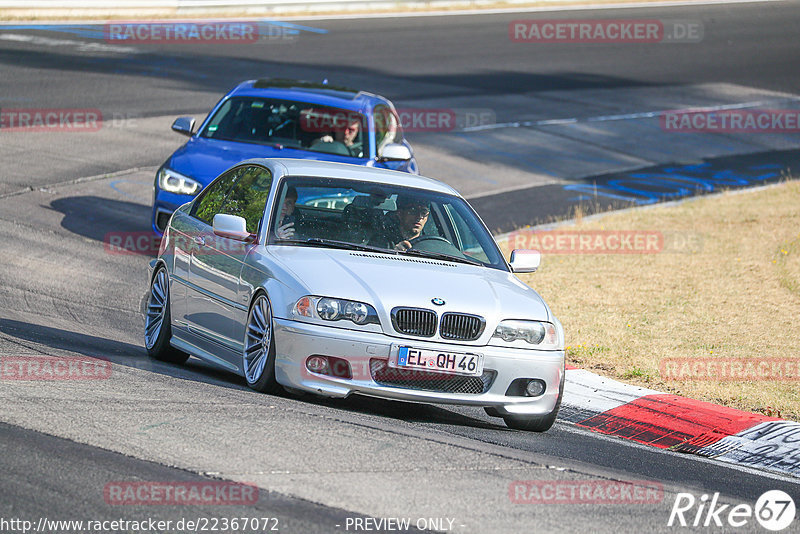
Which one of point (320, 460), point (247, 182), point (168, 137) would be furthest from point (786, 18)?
point (320, 460)

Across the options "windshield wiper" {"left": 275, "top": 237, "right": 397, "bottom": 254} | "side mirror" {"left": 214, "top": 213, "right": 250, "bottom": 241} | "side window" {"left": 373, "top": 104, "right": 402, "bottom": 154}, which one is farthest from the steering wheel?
"side window" {"left": 373, "top": 104, "right": 402, "bottom": 154}

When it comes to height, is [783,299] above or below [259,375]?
below

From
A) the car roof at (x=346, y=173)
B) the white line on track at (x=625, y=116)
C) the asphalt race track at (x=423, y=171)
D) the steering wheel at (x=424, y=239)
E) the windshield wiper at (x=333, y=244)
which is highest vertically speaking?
the car roof at (x=346, y=173)

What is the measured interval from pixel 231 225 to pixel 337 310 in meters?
1.18

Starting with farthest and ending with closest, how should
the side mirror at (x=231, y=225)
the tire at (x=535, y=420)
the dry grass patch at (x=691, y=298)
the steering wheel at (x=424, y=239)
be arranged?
the dry grass patch at (x=691, y=298) → the steering wheel at (x=424, y=239) → the side mirror at (x=231, y=225) → the tire at (x=535, y=420)

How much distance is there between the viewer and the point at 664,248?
53.2 feet

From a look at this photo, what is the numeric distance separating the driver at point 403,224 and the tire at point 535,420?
4.57ft

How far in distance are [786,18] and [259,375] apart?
136 ft

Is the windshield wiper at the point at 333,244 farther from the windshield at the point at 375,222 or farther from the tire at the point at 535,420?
the tire at the point at 535,420

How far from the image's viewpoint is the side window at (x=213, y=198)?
9227 mm

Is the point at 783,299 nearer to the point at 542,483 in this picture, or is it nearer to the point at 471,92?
the point at 542,483

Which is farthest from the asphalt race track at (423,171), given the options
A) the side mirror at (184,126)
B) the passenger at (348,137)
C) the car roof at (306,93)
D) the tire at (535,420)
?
the passenger at (348,137)

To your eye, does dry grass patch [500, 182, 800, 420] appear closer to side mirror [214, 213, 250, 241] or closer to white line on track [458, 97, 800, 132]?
side mirror [214, 213, 250, 241]

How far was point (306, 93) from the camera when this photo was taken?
47.8ft
